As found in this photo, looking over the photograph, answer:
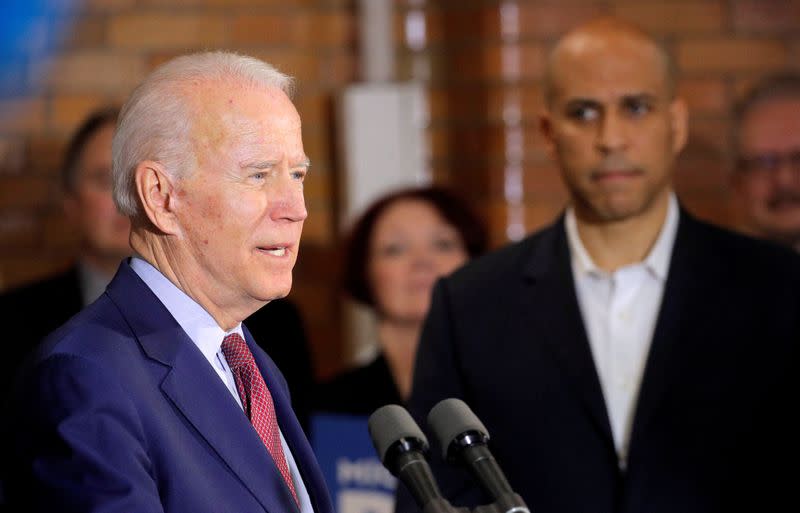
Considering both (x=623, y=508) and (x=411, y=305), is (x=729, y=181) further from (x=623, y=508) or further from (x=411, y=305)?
(x=623, y=508)

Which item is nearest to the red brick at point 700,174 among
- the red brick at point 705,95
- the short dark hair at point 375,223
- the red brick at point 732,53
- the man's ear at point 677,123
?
the red brick at point 705,95

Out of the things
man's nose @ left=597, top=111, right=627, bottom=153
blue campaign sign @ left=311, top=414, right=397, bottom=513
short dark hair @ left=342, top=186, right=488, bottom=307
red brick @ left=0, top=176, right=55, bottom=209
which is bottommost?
blue campaign sign @ left=311, top=414, right=397, bottom=513

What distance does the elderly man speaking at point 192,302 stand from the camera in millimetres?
1443

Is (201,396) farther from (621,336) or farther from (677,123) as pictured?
(677,123)

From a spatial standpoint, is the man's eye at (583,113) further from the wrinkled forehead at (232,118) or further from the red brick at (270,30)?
the red brick at (270,30)

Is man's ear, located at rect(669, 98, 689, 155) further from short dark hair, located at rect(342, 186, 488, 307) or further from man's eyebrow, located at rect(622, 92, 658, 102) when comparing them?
short dark hair, located at rect(342, 186, 488, 307)

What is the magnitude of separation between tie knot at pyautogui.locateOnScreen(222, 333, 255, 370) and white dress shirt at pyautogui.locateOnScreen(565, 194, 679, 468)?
30.8 inches

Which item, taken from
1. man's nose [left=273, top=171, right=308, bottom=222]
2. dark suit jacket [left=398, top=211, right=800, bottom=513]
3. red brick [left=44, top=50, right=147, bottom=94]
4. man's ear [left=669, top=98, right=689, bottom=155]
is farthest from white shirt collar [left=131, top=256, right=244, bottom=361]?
red brick [left=44, top=50, right=147, bottom=94]

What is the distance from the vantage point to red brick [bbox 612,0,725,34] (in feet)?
12.9

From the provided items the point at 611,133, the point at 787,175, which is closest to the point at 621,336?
the point at 611,133

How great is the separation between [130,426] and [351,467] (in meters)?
1.87

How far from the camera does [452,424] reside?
145 cm

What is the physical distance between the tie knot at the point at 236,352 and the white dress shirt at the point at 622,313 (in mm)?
783

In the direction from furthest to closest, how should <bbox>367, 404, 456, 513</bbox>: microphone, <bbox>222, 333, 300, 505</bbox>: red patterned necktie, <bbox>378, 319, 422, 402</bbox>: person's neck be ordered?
<bbox>378, 319, 422, 402</bbox>: person's neck < <bbox>222, 333, 300, 505</bbox>: red patterned necktie < <bbox>367, 404, 456, 513</bbox>: microphone
